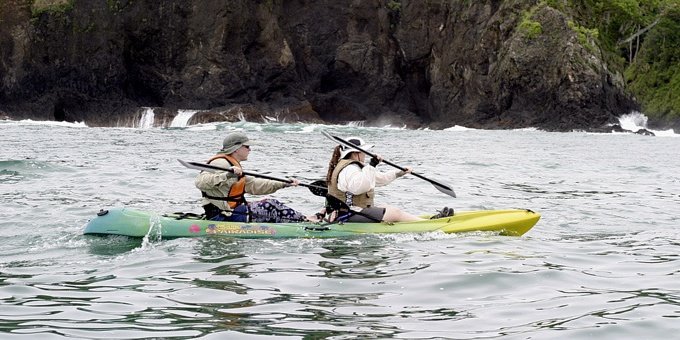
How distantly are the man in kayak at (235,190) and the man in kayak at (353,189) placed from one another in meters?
0.49

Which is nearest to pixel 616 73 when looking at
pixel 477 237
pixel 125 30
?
pixel 125 30

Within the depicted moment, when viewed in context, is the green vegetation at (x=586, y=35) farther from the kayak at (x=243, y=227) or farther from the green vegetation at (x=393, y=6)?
the kayak at (x=243, y=227)

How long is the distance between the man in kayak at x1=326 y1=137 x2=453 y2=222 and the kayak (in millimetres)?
172

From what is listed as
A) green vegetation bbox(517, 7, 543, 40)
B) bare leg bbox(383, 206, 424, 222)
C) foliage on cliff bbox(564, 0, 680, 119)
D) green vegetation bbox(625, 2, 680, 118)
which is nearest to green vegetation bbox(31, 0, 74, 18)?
green vegetation bbox(517, 7, 543, 40)

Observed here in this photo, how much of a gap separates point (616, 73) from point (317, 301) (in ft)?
137

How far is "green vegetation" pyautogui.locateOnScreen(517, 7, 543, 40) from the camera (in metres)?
44.6

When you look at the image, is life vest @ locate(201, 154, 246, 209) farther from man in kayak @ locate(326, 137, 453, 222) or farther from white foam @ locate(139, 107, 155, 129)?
white foam @ locate(139, 107, 155, 129)

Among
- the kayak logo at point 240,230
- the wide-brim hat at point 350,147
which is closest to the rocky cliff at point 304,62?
the wide-brim hat at point 350,147

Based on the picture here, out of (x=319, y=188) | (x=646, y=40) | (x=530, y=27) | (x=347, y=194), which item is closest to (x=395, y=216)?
(x=347, y=194)

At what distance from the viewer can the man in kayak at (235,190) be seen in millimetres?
10547

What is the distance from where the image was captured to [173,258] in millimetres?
9219

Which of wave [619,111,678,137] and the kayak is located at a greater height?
wave [619,111,678,137]

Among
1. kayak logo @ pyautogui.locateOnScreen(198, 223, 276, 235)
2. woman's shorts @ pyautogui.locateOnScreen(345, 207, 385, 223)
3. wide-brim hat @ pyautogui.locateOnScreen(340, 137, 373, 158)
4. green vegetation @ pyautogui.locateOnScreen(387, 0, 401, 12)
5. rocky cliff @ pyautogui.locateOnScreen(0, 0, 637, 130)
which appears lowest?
kayak logo @ pyautogui.locateOnScreen(198, 223, 276, 235)

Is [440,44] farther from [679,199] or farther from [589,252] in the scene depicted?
[589,252]
